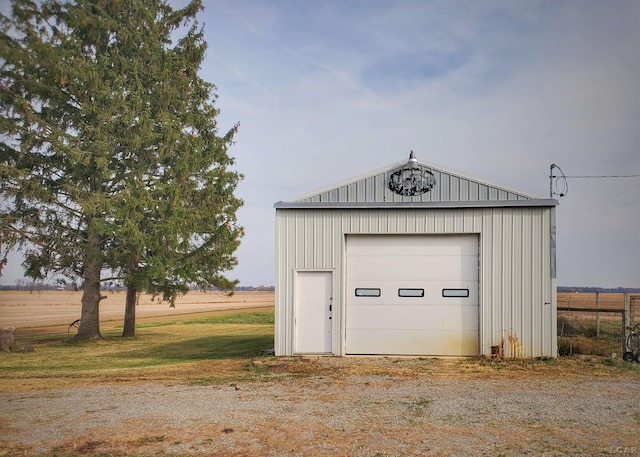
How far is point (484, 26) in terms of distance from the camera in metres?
16.8

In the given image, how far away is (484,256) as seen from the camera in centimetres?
1393

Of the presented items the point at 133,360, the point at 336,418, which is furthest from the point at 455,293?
the point at 133,360

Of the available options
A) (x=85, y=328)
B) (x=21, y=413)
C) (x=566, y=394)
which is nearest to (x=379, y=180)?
(x=566, y=394)

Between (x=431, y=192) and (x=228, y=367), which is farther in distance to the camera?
(x=431, y=192)

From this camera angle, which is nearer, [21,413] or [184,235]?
[21,413]

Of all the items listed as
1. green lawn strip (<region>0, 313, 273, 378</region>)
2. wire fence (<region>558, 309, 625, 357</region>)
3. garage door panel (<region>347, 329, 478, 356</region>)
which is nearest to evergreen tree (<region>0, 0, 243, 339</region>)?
green lawn strip (<region>0, 313, 273, 378</region>)

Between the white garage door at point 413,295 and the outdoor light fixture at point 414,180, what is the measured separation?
3.50ft

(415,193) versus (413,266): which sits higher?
(415,193)

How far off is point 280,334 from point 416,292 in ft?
10.7

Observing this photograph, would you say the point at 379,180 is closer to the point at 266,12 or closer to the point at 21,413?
the point at 266,12

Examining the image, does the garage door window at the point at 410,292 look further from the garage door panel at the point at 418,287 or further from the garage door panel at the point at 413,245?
the garage door panel at the point at 413,245

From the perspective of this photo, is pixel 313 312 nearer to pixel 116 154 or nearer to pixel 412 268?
pixel 412 268

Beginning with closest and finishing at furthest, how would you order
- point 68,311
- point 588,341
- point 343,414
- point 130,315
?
point 343,414 < point 588,341 < point 130,315 < point 68,311

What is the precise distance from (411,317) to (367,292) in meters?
1.15
